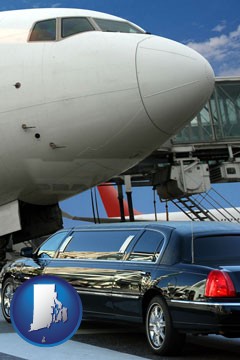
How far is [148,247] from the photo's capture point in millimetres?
7160

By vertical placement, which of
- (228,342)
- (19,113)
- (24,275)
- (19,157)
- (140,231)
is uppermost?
(19,113)

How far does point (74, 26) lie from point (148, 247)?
189 inches

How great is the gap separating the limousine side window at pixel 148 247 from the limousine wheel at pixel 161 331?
0.57 m

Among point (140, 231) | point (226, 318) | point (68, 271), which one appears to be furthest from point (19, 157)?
point (226, 318)

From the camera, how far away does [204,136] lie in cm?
2612

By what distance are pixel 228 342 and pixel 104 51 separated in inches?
184

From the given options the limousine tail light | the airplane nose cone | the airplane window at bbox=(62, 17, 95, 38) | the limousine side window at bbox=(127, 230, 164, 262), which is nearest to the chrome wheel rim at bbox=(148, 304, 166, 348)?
the limousine side window at bbox=(127, 230, 164, 262)

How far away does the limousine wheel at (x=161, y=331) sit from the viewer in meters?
6.22

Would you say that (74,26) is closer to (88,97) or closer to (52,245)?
(88,97)

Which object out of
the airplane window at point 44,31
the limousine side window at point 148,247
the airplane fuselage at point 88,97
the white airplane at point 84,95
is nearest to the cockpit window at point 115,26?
the white airplane at point 84,95

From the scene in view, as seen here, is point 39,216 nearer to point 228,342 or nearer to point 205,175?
point 228,342

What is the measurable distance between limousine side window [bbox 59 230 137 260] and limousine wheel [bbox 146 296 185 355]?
1045 millimetres

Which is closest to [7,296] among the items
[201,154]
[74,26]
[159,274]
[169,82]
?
[159,274]

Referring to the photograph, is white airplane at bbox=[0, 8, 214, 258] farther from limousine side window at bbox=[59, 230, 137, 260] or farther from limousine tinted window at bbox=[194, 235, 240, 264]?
limousine tinted window at bbox=[194, 235, 240, 264]
